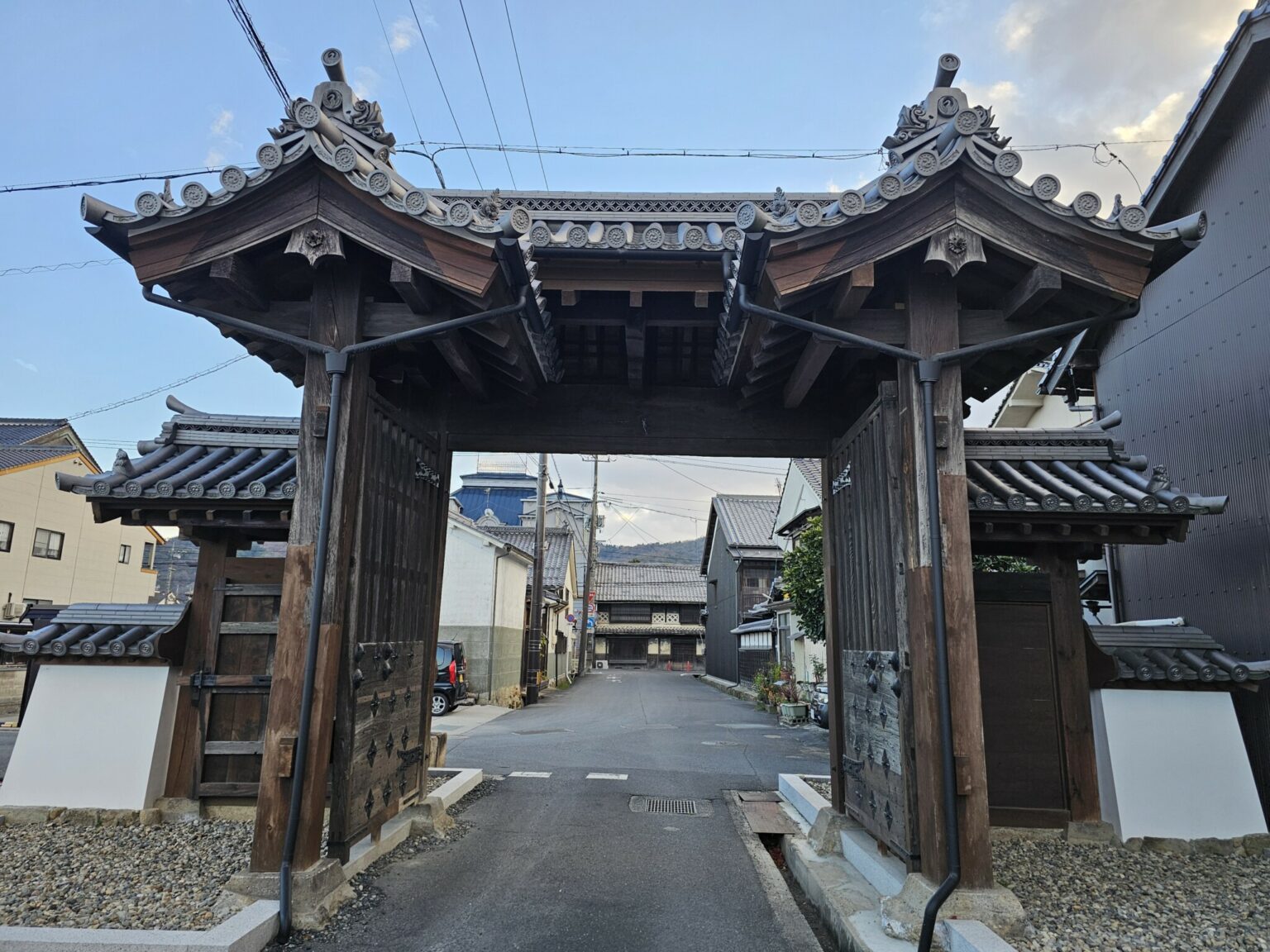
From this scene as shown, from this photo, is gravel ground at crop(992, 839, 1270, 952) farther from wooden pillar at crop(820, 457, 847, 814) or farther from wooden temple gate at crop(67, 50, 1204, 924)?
wooden pillar at crop(820, 457, 847, 814)

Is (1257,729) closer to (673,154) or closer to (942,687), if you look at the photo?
(942,687)

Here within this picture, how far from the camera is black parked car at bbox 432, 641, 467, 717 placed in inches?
711

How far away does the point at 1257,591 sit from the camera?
294 inches

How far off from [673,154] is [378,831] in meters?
7.88

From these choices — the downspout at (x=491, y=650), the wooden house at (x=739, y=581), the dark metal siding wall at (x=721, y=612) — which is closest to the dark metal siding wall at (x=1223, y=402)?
the downspout at (x=491, y=650)

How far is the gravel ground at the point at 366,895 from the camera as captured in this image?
4086mm

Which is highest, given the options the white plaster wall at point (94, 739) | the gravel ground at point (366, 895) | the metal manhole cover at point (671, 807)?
the white plaster wall at point (94, 739)

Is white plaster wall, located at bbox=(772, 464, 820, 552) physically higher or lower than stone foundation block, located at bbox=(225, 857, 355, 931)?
higher

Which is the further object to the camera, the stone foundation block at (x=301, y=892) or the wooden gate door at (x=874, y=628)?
the wooden gate door at (x=874, y=628)

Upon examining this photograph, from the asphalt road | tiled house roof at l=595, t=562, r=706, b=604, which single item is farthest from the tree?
tiled house roof at l=595, t=562, r=706, b=604

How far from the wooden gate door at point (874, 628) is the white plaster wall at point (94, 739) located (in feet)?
18.4

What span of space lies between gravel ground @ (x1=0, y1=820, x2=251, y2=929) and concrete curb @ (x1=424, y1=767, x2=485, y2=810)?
1507mm

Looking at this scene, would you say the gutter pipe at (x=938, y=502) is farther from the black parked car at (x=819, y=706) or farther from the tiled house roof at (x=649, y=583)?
the tiled house roof at (x=649, y=583)

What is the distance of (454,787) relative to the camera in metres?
7.54
